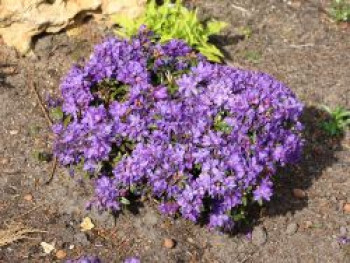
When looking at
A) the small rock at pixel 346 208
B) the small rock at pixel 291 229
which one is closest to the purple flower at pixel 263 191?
the small rock at pixel 291 229

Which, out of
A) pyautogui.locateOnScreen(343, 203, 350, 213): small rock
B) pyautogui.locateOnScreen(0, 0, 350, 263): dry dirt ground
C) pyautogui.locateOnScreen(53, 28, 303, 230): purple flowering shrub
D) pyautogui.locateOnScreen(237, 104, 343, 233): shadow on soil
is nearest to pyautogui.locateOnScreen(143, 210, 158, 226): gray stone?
pyautogui.locateOnScreen(0, 0, 350, 263): dry dirt ground

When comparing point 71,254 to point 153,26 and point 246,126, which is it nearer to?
point 246,126

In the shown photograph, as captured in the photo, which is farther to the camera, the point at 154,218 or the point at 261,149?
the point at 154,218

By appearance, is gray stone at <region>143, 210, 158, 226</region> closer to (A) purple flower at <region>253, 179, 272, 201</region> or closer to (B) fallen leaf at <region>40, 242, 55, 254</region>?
(B) fallen leaf at <region>40, 242, 55, 254</region>

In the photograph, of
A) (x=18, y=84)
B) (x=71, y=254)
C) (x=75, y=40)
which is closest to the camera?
(x=71, y=254)

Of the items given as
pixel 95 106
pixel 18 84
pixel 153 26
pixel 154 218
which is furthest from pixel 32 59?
pixel 154 218

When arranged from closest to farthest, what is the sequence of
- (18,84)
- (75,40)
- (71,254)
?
(71,254), (18,84), (75,40)

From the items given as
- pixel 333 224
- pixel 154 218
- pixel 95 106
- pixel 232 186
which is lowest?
pixel 333 224

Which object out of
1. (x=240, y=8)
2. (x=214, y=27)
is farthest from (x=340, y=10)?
(x=214, y=27)
